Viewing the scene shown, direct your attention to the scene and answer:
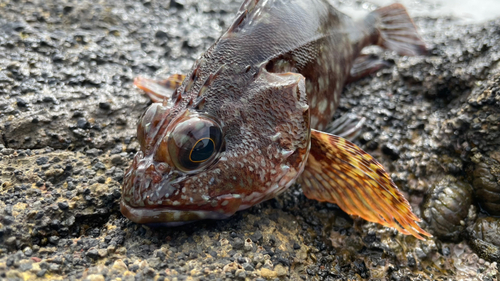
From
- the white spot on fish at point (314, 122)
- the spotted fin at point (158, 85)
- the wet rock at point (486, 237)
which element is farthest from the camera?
the spotted fin at point (158, 85)

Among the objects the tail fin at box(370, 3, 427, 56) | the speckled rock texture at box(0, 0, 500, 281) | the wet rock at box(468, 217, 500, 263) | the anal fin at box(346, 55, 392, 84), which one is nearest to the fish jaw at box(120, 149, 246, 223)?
the speckled rock texture at box(0, 0, 500, 281)

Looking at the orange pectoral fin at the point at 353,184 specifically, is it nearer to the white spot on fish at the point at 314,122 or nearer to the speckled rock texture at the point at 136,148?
the speckled rock texture at the point at 136,148

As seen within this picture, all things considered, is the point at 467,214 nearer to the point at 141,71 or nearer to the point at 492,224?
the point at 492,224

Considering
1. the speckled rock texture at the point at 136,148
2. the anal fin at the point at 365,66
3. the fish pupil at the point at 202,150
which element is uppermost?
the anal fin at the point at 365,66

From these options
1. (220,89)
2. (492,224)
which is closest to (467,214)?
(492,224)

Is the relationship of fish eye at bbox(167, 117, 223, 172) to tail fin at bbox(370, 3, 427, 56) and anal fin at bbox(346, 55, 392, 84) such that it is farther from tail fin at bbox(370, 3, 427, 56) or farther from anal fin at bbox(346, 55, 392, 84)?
tail fin at bbox(370, 3, 427, 56)

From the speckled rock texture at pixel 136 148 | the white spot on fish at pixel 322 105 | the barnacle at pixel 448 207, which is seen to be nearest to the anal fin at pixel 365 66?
the speckled rock texture at pixel 136 148
